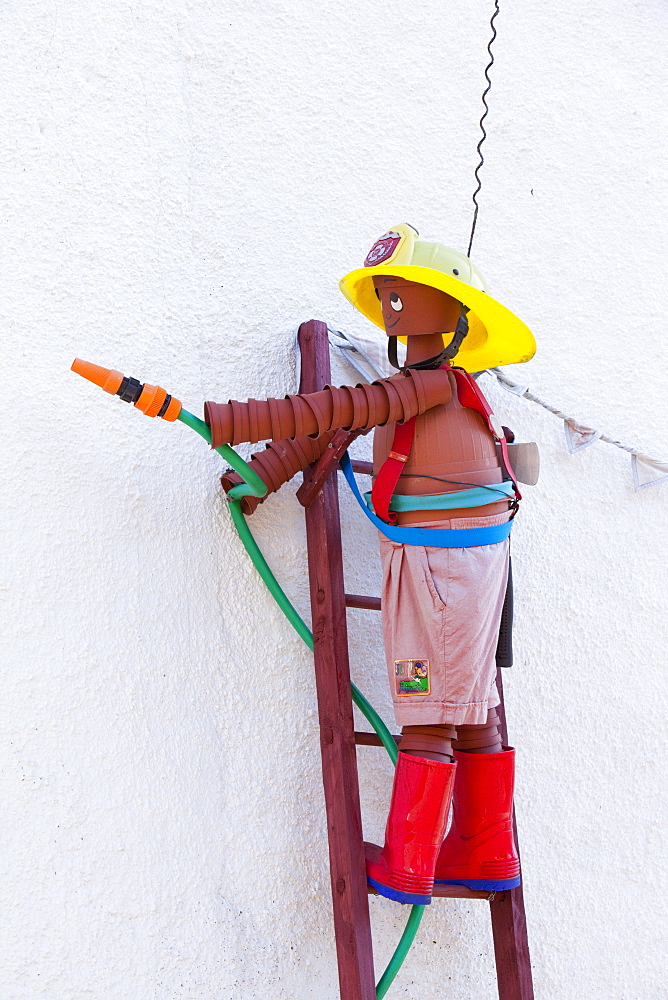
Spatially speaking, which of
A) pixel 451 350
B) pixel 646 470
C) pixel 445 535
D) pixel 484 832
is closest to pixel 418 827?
pixel 484 832

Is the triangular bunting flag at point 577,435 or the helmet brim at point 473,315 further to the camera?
the triangular bunting flag at point 577,435

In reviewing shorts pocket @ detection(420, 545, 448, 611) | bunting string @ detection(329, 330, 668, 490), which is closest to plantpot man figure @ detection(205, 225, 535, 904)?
shorts pocket @ detection(420, 545, 448, 611)

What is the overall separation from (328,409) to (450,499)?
23 centimetres

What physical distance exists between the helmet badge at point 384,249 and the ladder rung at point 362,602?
0.55 meters

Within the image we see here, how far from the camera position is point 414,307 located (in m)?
1.55

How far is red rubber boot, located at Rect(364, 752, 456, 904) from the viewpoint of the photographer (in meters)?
1.47

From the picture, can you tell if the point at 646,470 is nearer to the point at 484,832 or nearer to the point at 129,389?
the point at 484,832

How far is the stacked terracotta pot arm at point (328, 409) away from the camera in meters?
1.41

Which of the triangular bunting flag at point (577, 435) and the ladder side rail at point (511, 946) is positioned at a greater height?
the triangular bunting flag at point (577, 435)

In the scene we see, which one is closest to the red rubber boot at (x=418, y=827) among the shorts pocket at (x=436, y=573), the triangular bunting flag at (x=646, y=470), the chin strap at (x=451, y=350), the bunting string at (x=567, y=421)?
the shorts pocket at (x=436, y=573)

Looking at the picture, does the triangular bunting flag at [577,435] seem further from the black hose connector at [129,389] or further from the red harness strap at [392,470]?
the black hose connector at [129,389]

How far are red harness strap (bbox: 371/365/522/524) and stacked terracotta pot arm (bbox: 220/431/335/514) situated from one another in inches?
5.0

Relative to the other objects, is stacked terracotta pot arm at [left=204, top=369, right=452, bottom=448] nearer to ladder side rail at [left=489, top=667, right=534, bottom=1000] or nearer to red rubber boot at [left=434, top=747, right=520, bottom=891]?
red rubber boot at [left=434, top=747, right=520, bottom=891]

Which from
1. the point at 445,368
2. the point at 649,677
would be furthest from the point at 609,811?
the point at 445,368
